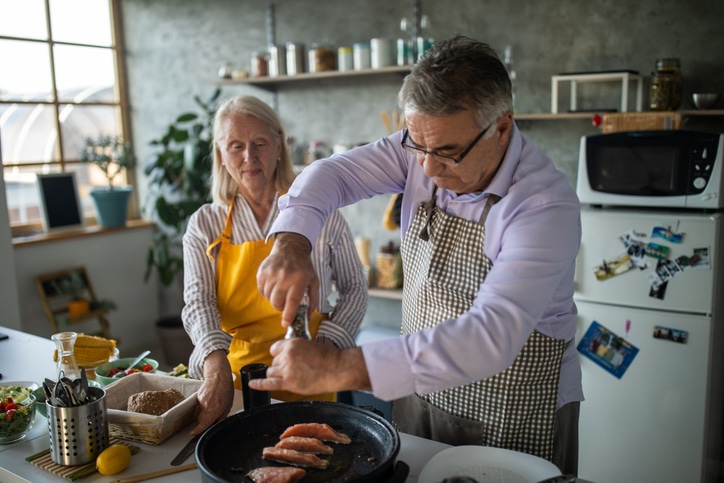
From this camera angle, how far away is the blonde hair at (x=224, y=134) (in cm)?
209

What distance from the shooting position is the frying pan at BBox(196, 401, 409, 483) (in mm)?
1226

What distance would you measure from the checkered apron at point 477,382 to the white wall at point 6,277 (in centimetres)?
280

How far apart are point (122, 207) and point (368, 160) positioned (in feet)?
11.4

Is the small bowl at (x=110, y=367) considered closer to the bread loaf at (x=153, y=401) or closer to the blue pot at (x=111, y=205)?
the bread loaf at (x=153, y=401)

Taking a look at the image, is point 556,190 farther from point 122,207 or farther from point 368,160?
point 122,207

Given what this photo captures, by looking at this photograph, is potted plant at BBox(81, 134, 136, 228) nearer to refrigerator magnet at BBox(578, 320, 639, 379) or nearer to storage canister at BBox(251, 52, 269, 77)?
storage canister at BBox(251, 52, 269, 77)

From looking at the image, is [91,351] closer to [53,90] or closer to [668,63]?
[668,63]

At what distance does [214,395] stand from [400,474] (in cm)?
58

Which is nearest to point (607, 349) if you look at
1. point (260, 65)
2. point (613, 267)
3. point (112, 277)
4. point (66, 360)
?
Answer: point (613, 267)

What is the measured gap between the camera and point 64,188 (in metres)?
4.35

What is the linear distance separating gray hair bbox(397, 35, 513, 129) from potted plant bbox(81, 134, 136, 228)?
12.2ft

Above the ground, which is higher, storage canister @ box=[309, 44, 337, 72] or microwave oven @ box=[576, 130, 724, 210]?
storage canister @ box=[309, 44, 337, 72]

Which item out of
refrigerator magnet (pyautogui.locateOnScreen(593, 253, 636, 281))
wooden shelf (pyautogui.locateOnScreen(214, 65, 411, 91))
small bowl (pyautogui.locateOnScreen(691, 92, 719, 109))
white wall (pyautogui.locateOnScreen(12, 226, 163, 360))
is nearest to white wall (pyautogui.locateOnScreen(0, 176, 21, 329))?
white wall (pyautogui.locateOnScreen(12, 226, 163, 360))

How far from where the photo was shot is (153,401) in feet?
5.05
